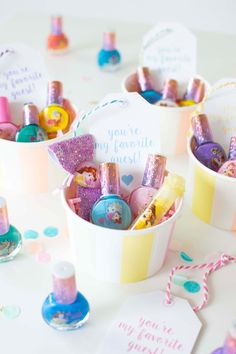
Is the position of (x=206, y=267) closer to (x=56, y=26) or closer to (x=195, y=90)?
(x=195, y=90)

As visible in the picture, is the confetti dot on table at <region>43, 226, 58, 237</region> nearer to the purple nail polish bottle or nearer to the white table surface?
the white table surface

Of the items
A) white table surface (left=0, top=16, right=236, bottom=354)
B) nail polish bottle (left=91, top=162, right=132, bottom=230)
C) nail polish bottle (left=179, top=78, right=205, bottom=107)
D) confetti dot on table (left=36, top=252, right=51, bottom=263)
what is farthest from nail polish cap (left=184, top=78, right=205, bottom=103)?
confetti dot on table (left=36, top=252, right=51, bottom=263)

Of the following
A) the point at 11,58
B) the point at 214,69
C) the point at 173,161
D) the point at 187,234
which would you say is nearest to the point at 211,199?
the point at 187,234

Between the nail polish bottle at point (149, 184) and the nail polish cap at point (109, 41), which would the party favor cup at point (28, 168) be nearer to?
the nail polish bottle at point (149, 184)

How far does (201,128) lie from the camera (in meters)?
0.99

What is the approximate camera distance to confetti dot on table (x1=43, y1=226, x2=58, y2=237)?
0.93 m

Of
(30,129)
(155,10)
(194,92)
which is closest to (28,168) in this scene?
(30,129)

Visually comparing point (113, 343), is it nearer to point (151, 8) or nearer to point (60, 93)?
point (60, 93)

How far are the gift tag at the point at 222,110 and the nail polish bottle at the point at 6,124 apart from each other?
1.19ft

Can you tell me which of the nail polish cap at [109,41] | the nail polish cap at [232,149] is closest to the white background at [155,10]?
the nail polish cap at [109,41]

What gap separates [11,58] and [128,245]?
0.46 m

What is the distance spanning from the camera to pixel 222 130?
1.03 meters

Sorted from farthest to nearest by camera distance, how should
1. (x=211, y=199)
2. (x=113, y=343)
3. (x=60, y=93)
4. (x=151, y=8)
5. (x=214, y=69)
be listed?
(x=151, y=8) < (x=214, y=69) < (x=60, y=93) < (x=211, y=199) < (x=113, y=343)

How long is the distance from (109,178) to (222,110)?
11.5 inches
